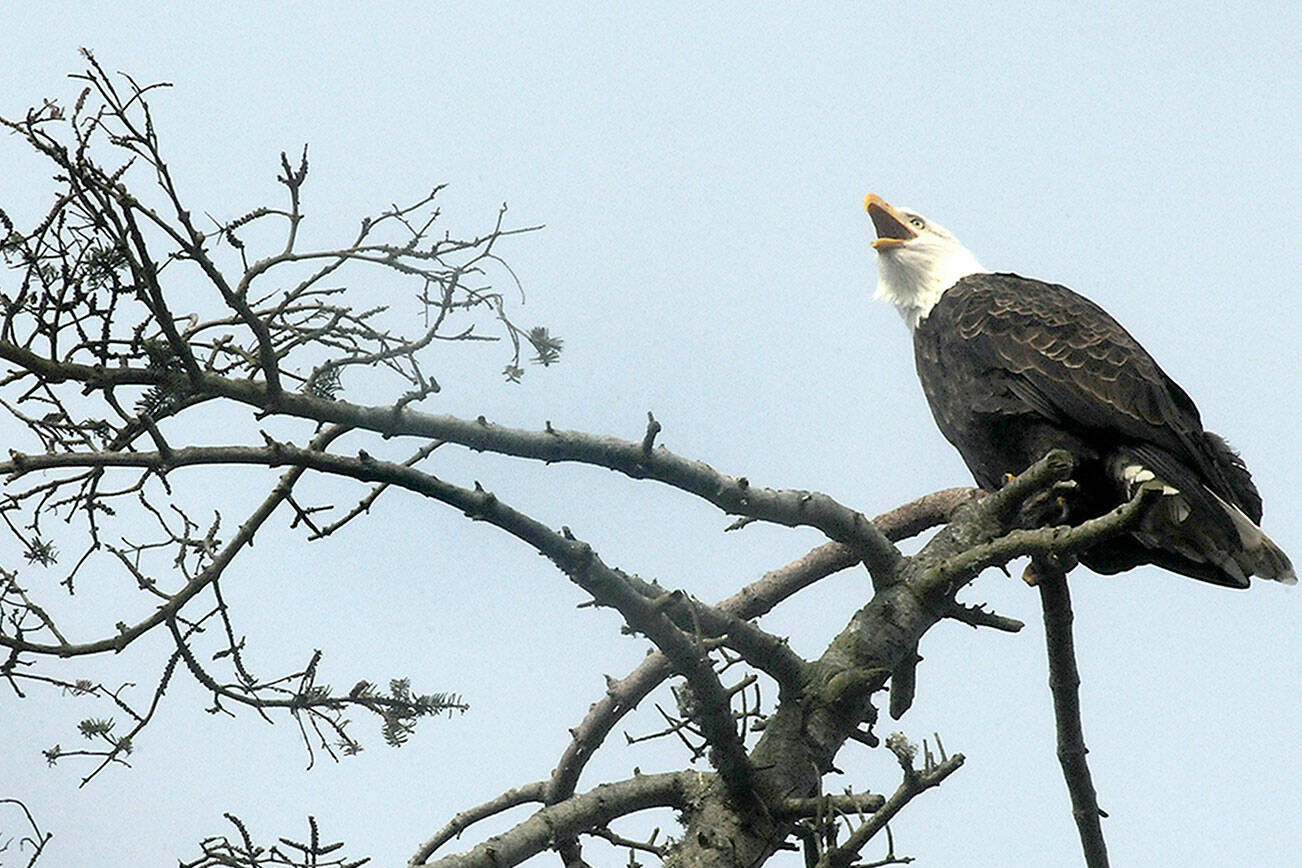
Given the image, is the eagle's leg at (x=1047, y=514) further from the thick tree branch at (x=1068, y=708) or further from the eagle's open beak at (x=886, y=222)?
the eagle's open beak at (x=886, y=222)

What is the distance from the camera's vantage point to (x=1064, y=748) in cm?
408

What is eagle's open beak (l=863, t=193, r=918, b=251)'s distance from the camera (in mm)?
6309

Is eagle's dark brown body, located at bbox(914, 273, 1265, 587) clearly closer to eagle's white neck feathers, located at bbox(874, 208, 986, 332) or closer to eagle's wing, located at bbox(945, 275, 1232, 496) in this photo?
eagle's wing, located at bbox(945, 275, 1232, 496)

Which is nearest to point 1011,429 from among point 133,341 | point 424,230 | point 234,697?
point 424,230

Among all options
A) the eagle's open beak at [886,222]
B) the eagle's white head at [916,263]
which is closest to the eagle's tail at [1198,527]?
the eagle's white head at [916,263]

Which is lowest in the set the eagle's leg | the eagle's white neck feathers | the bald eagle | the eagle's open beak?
the eagle's leg

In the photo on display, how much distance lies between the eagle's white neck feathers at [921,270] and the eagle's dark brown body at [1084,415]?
20.6 inches

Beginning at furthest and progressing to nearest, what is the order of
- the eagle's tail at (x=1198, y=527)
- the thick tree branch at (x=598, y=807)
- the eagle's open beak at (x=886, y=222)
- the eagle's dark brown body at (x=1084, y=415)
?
the eagle's open beak at (x=886, y=222) → the eagle's dark brown body at (x=1084, y=415) → the eagle's tail at (x=1198, y=527) → the thick tree branch at (x=598, y=807)

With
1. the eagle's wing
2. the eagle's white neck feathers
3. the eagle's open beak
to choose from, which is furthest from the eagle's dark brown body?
the eagle's open beak

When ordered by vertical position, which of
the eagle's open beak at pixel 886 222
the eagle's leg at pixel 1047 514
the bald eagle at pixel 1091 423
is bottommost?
the eagle's leg at pixel 1047 514

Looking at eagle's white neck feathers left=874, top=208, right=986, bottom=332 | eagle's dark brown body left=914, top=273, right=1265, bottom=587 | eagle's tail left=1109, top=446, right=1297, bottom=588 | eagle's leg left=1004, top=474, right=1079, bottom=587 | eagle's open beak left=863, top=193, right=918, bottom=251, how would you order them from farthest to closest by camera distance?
1. eagle's open beak left=863, top=193, right=918, bottom=251
2. eagle's white neck feathers left=874, top=208, right=986, bottom=332
3. eagle's dark brown body left=914, top=273, right=1265, bottom=587
4. eagle's tail left=1109, top=446, right=1297, bottom=588
5. eagle's leg left=1004, top=474, right=1079, bottom=587

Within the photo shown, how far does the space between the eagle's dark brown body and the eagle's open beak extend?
1.19 meters

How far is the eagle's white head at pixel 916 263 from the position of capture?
5.73 meters

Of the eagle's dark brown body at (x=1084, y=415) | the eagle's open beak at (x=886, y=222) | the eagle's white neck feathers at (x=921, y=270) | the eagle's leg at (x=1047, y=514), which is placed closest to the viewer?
the eagle's leg at (x=1047, y=514)
